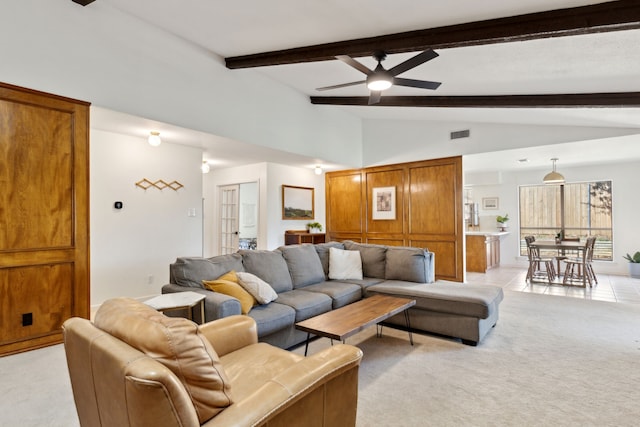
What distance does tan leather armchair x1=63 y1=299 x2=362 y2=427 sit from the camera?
39.9 inches

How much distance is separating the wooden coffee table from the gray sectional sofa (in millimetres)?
235

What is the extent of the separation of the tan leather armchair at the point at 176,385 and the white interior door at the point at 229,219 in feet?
19.1

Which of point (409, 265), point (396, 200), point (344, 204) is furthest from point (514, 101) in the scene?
point (344, 204)

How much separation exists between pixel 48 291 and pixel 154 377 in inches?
118

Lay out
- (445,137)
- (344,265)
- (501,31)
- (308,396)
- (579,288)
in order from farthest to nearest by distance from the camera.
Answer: (445,137) < (579,288) < (344,265) < (501,31) < (308,396)

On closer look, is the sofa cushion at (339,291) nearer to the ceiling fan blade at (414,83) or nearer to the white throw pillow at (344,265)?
the white throw pillow at (344,265)

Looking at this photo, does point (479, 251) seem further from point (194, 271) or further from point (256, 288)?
point (194, 271)

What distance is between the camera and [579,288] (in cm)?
583

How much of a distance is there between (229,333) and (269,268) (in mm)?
1638

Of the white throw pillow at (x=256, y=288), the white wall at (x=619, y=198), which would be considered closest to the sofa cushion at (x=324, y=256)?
the white throw pillow at (x=256, y=288)

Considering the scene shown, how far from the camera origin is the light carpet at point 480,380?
2094 millimetres

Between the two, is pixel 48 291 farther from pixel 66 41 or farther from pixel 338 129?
pixel 338 129

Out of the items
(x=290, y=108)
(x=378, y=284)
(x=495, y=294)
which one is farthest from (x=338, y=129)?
(x=495, y=294)

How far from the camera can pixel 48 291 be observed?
3.17m
